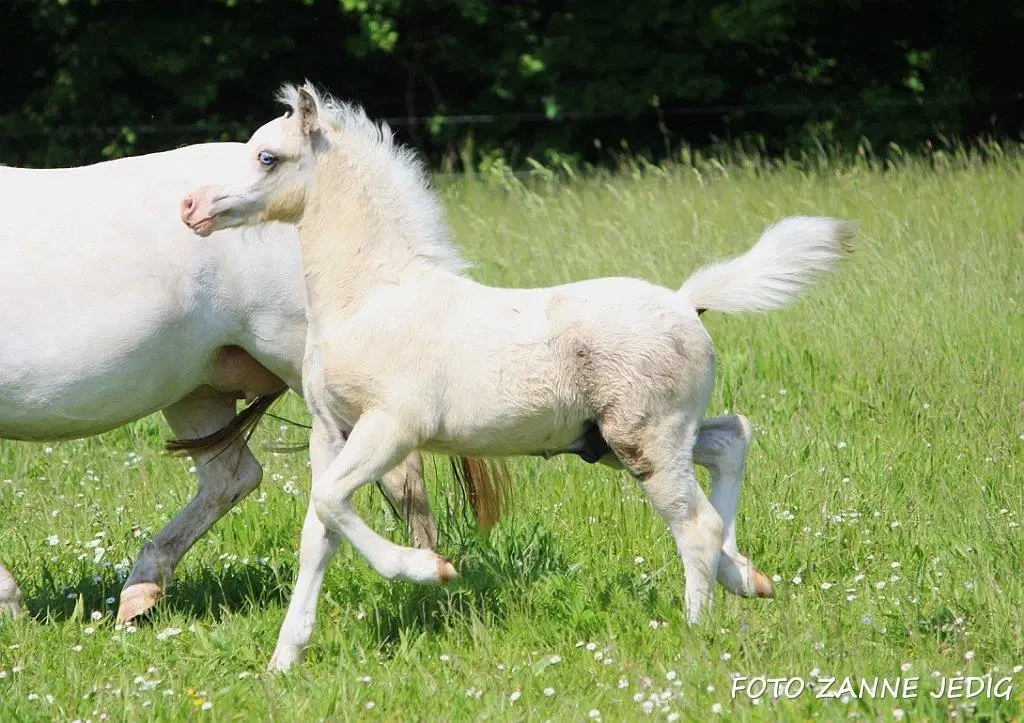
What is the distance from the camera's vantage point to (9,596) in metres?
4.55

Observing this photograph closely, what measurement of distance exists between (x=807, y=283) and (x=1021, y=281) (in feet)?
12.9

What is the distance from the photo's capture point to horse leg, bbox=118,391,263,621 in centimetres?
474

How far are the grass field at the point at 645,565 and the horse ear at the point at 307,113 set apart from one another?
5.03ft

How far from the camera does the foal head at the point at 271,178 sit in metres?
3.90

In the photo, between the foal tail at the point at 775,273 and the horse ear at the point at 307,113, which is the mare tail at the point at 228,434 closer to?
the horse ear at the point at 307,113

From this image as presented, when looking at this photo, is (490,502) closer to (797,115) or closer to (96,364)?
(96,364)

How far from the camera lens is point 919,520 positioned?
482 cm

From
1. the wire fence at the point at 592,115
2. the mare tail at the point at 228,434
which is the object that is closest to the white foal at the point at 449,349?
the mare tail at the point at 228,434

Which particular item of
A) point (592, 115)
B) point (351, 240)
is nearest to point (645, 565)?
point (351, 240)

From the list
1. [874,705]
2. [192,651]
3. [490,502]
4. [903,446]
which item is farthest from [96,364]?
[903,446]

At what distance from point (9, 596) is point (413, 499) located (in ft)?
4.68

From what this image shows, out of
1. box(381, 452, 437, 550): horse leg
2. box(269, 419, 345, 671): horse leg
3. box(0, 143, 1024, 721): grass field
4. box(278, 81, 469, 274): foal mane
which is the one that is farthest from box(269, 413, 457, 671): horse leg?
box(381, 452, 437, 550): horse leg

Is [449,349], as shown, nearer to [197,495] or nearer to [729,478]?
[729,478]

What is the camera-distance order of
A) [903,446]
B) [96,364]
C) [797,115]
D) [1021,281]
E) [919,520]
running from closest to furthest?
[96,364] → [919,520] → [903,446] → [1021,281] → [797,115]
